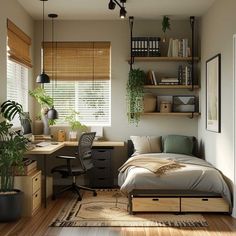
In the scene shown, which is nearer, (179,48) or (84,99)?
(179,48)

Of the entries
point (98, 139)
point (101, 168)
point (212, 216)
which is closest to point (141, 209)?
point (212, 216)

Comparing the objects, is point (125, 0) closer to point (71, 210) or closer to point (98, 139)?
point (98, 139)

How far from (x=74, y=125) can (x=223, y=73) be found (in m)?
2.65

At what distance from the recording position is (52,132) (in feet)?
22.1

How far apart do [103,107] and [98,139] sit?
1.84ft

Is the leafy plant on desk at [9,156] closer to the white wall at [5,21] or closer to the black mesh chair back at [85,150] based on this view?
the white wall at [5,21]

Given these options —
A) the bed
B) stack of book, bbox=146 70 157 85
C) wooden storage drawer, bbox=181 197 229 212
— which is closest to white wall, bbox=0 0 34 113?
the bed

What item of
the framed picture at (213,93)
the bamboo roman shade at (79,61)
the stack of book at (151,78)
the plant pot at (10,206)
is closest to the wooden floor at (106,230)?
the plant pot at (10,206)

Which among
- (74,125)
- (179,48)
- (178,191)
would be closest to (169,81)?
(179,48)

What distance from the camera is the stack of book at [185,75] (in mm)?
6445

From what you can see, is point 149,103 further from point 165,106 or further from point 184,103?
point 184,103

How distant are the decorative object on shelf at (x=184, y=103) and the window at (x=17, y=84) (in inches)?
95.5

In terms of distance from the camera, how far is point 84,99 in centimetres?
680

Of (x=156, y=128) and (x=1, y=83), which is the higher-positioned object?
(x=1, y=83)
